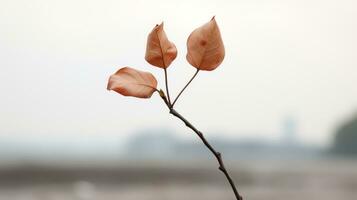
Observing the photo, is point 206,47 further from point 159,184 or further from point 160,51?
point 159,184

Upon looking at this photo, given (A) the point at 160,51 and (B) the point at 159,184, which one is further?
(B) the point at 159,184

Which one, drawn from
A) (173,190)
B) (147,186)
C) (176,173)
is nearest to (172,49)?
(173,190)

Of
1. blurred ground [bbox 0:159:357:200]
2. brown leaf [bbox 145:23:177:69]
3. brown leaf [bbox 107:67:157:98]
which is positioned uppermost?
brown leaf [bbox 145:23:177:69]

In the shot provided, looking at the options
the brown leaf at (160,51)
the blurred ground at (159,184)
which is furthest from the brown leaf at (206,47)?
the blurred ground at (159,184)

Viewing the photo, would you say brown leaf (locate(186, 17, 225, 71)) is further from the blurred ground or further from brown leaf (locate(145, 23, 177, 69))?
the blurred ground

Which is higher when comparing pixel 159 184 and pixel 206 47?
pixel 206 47

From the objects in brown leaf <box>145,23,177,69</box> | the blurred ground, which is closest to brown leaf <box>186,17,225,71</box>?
brown leaf <box>145,23,177,69</box>

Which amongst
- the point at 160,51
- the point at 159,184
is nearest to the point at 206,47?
the point at 160,51
